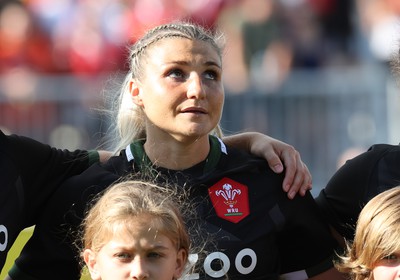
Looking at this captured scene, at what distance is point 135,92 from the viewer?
428 centimetres

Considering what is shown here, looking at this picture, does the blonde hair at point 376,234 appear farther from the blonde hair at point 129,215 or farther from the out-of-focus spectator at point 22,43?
the out-of-focus spectator at point 22,43

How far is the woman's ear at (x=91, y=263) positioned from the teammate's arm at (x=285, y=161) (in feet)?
2.91

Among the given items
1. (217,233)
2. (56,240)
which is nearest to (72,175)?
(56,240)

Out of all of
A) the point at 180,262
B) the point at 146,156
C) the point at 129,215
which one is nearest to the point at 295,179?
the point at 146,156

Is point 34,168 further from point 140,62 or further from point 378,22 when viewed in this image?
point 378,22

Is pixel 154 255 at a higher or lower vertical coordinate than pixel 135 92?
lower

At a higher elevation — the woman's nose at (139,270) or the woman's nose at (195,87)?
the woman's nose at (195,87)

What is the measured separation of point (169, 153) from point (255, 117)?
4249 millimetres

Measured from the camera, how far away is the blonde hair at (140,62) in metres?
4.16

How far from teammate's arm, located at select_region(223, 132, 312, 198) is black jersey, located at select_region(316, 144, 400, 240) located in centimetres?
12

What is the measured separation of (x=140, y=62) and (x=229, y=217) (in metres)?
0.74

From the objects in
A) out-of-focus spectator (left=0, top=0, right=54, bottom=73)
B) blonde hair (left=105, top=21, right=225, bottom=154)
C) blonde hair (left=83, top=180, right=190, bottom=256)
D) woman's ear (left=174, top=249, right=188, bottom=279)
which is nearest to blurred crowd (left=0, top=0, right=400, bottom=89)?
out-of-focus spectator (left=0, top=0, right=54, bottom=73)

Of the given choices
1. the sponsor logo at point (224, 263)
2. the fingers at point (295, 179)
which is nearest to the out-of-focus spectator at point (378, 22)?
the fingers at point (295, 179)

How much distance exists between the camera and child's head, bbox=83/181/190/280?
3447 mm
